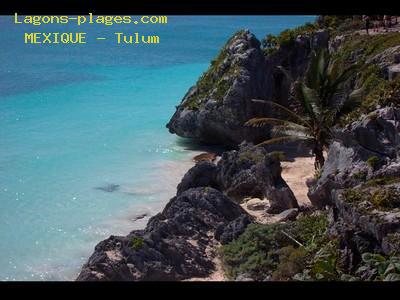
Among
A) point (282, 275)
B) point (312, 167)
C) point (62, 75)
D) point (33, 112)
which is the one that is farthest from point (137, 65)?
point (282, 275)

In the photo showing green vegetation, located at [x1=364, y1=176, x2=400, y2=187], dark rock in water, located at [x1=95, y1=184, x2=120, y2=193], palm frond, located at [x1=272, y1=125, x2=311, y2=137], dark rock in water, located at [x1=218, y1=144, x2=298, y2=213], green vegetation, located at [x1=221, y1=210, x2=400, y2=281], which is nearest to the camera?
A: green vegetation, located at [x1=221, y1=210, x2=400, y2=281]

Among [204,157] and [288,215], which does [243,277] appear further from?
[204,157]

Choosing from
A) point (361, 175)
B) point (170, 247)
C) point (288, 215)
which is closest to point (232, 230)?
point (170, 247)

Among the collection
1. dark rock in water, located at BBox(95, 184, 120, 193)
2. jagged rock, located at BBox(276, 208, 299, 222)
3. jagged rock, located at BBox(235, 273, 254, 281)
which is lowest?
dark rock in water, located at BBox(95, 184, 120, 193)

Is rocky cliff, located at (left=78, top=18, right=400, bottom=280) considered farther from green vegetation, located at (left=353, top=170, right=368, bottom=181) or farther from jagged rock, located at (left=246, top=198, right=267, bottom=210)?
jagged rock, located at (left=246, top=198, right=267, bottom=210)

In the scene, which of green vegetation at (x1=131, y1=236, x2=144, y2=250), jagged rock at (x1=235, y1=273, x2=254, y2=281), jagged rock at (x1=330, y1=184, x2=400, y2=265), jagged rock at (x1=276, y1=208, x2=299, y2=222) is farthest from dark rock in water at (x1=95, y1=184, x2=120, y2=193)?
jagged rock at (x1=330, y1=184, x2=400, y2=265)

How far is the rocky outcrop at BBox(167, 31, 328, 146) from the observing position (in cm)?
2575

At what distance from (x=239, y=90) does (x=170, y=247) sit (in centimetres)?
1325

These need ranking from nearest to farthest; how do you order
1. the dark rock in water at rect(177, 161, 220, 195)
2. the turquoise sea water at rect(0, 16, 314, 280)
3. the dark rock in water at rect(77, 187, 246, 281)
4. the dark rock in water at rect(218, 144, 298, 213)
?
the dark rock in water at rect(77, 187, 246, 281), the dark rock in water at rect(218, 144, 298, 213), the turquoise sea water at rect(0, 16, 314, 280), the dark rock in water at rect(177, 161, 220, 195)

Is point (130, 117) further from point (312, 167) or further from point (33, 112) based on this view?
point (312, 167)

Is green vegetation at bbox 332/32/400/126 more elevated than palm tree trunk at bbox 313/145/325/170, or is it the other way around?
green vegetation at bbox 332/32/400/126

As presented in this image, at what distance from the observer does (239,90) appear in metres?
25.6

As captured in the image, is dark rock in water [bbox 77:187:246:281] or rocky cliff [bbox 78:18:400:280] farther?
dark rock in water [bbox 77:187:246:281]
